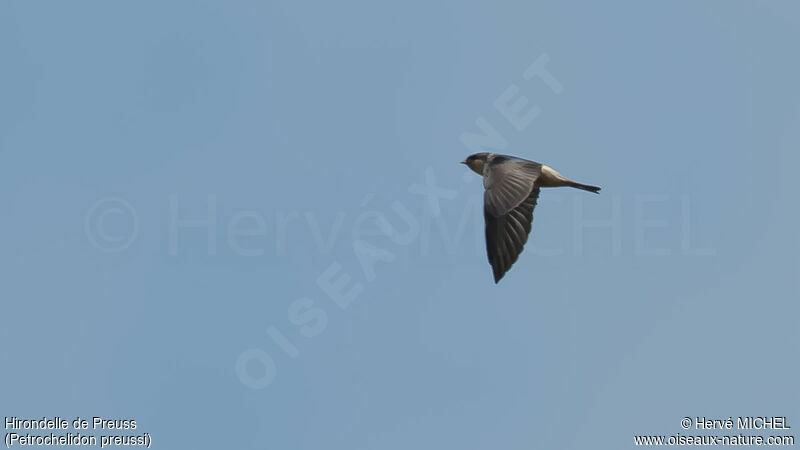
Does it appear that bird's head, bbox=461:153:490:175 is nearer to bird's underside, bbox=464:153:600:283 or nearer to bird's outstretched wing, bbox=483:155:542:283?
bird's underside, bbox=464:153:600:283

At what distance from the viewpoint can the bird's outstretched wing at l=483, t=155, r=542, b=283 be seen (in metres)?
15.5

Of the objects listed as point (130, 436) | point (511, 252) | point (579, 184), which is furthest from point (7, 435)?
point (579, 184)

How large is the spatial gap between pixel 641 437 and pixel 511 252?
10.2 ft

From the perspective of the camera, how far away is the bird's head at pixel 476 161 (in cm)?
1899

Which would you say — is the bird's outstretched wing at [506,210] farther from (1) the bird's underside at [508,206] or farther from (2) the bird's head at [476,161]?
(2) the bird's head at [476,161]

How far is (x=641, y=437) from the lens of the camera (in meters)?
16.6

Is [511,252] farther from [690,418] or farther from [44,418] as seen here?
[44,418]

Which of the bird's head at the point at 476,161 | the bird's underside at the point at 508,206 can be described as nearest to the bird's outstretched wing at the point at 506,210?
the bird's underside at the point at 508,206

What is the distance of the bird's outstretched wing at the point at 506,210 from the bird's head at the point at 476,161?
2.33m

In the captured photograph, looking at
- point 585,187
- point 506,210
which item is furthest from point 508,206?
point 585,187

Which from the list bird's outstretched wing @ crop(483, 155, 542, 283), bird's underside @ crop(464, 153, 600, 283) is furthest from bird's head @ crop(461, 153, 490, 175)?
bird's outstretched wing @ crop(483, 155, 542, 283)

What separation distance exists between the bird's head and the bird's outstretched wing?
7.64ft

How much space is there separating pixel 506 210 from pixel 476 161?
380 centimetres

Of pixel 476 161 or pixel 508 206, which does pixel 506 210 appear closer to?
pixel 508 206
